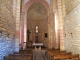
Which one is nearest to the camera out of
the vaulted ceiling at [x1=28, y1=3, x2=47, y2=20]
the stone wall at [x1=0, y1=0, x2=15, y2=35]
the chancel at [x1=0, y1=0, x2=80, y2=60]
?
the stone wall at [x1=0, y1=0, x2=15, y2=35]

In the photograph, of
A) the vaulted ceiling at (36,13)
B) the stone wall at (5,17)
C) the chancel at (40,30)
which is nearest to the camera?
the stone wall at (5,17)

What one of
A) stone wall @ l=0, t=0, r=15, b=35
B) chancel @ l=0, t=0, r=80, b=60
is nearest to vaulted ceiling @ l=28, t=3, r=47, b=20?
chancel @ l=0, t=0, r=80, b=60

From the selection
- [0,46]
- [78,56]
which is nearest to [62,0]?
[78,56]

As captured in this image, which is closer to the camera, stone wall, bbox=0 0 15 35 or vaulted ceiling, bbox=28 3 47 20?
stone wall, bbox=0 0 15 35

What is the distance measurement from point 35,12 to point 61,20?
566 inches

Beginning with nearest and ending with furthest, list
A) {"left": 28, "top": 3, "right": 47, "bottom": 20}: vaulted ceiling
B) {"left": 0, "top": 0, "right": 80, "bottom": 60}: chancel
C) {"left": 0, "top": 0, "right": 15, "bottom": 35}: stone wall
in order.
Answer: {"left": 0, "top": 0, "right": 15, "bottom": 35}: stone wall, {"left": 0, "top": 0, "right": 80, "bottom": 60}: chancel, {"left": 28, "top": 3, "right": 47, "bottom": 20}: vaulted ceiling

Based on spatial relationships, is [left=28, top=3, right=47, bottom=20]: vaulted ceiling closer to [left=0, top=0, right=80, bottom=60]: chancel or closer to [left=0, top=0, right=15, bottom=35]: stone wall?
[left=0, top=0, right=80, bottom=60]: chancel

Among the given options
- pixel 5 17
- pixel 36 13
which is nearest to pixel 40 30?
pixel 36 13

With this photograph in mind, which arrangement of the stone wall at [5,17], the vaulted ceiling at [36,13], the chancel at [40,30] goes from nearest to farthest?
the stone wall at [5,17] < the chancel at [40,30] < the vaulted ceiling at [36,13]

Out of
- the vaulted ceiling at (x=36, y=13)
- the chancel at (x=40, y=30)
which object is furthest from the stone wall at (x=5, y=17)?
the vaulted ceiling at (x=36, y=13)

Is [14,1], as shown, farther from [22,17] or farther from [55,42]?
[55,42]

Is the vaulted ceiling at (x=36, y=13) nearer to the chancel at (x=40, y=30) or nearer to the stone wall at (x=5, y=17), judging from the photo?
the chancel at (x=40, y=30)

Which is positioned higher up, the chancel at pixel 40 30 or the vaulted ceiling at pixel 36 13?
the vaulted ceiling at pixel 36 13

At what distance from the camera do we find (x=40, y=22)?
978 inches
